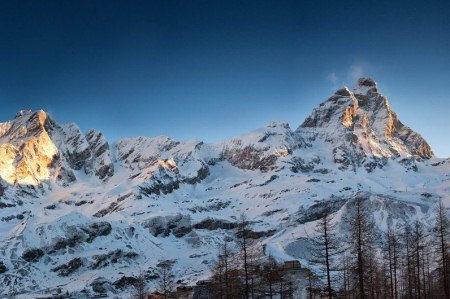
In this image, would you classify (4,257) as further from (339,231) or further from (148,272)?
(339,231)

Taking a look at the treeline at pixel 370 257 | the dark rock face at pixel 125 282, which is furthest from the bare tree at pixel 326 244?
the dark rock face at pixel 125 282

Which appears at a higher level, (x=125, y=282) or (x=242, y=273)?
(x=242, y=273)

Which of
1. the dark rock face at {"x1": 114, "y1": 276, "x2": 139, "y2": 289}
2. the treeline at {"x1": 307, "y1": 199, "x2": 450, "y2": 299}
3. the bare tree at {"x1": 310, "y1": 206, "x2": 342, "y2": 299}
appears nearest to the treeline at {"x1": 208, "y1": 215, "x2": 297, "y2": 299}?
the treeline at {"x1": 307, "y1": 199, "x2": 450, "y2": 299}

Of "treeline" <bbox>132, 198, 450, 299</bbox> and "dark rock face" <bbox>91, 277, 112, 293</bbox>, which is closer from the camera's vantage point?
"treeline" <bbox>132, 198, 450, 299</bbox>

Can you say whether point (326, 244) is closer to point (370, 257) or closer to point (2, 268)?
point (370, 257)

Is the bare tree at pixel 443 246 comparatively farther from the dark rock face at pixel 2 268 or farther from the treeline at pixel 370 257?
the dark rock face at pixel 2 268

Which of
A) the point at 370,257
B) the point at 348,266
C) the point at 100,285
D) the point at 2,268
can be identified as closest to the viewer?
the point at 348,266

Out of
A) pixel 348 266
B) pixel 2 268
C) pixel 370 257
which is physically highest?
pixel 2 268

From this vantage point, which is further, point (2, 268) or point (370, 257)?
point (2, 268)

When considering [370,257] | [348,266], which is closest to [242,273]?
[348,266]

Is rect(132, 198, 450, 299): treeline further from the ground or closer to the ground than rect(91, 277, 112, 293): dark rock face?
further from the ground

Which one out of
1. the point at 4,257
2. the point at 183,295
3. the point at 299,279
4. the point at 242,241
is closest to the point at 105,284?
the point at 4,257

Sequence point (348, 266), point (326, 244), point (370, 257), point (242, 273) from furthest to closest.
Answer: point (370, 257) → point (242, 273) → point (348, 266) → point (326, 244)

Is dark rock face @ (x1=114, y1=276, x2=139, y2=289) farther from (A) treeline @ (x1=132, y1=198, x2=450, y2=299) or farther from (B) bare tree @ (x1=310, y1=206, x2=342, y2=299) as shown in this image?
(B) bare tree @ (x1=310, y1=206, x2=342, y2=299)
